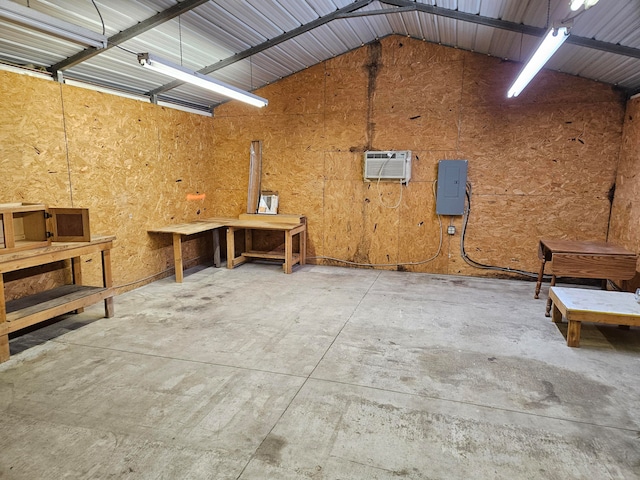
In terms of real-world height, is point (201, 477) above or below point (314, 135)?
below

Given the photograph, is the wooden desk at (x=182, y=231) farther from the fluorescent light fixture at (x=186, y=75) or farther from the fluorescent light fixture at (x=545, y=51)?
the fluorescent light fixture at (x=545, y=51)

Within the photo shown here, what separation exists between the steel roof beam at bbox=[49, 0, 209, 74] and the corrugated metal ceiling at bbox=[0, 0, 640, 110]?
0.04 ft

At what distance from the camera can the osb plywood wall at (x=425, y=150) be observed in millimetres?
5039

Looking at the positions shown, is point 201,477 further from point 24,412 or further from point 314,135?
point 314,135

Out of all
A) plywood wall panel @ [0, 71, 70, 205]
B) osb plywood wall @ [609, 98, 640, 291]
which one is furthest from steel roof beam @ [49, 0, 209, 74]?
osb plywood wall @ [609, 98, 640, 291]

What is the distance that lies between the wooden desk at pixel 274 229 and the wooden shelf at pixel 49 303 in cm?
230

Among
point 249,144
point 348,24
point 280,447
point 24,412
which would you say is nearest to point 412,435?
point 280,447

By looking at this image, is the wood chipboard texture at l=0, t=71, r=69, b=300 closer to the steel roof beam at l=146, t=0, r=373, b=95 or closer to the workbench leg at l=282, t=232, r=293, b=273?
the steel roof beam at l=146, t=0, r=373, b=95

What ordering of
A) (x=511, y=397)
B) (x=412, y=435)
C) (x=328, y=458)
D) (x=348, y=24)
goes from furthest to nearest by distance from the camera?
(x=348, y=24)
(x=511, y=397)
(x=412, y=435)
(x=328, y=458)

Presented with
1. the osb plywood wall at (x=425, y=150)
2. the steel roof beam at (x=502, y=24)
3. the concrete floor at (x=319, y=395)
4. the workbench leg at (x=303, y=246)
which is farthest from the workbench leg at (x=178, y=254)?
the steel roof beam at (x=502, y=24)

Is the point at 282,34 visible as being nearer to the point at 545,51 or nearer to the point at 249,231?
the point at 545,51

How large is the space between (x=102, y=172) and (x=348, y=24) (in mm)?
3602

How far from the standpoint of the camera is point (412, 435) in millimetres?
2107

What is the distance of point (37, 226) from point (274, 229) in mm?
3097
